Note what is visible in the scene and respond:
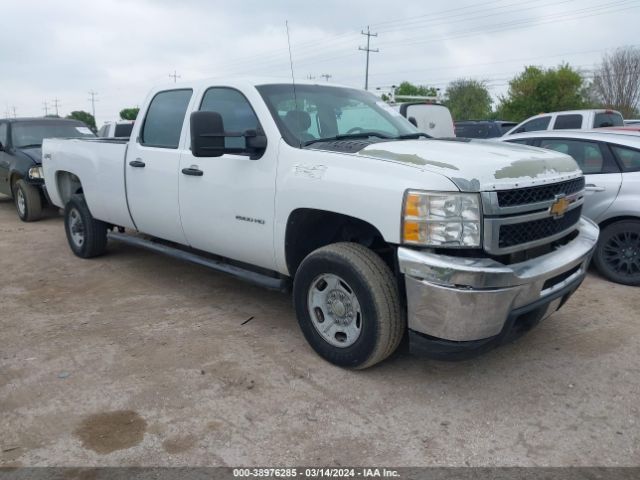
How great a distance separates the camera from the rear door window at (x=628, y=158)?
5434 millimetres

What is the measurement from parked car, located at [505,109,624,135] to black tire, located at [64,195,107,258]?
8.59 metres

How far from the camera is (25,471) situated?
8.55 ft

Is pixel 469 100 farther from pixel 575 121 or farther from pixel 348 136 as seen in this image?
pixel 348 136

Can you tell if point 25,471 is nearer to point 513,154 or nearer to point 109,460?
point 109,460

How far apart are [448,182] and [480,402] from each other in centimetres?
134

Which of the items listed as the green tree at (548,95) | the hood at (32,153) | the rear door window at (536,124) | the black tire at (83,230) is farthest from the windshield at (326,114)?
the green tree at (548,95)

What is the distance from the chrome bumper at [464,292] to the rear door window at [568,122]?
32.2 feet

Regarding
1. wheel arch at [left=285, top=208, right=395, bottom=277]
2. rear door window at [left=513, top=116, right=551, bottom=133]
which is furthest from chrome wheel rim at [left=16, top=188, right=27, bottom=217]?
rear door window at [left=513, top=116, right=551, bottom=133]

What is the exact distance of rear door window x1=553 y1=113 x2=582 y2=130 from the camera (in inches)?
460

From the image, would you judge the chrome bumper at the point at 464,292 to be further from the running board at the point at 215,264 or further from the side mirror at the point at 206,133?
the side mirror at the point at 206,133

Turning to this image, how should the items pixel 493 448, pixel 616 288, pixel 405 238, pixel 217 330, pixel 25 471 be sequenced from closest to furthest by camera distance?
pixel 25 471, pixel 493 448, pixel 405 238, pixel 217 330, pixel 616 288

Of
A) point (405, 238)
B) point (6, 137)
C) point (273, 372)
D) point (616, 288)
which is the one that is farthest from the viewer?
point (6, 137)

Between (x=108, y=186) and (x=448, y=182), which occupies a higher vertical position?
(x=448, y=182)

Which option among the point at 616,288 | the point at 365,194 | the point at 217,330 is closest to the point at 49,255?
the point at 217,330
